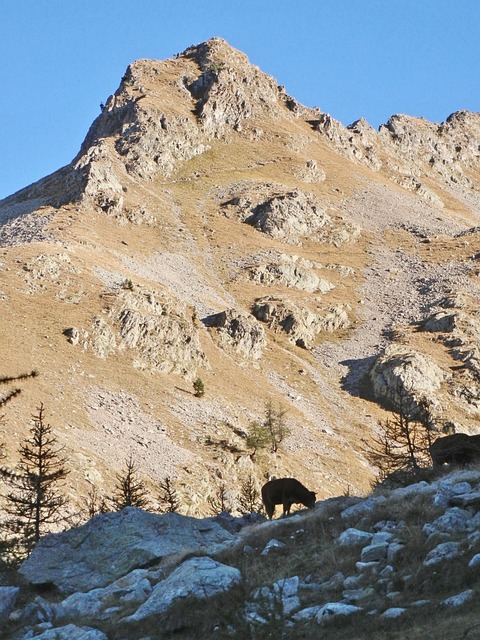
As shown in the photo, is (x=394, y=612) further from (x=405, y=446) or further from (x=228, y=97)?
(x=228, y=97)

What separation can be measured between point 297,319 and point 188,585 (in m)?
96.0

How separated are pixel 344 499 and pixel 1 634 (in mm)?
9792

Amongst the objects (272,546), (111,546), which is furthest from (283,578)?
(111,546)

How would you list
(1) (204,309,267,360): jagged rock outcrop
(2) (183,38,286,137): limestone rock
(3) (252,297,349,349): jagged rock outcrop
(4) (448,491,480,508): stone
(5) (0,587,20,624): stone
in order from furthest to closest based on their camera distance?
(2) (183,38,286,137): limestone rock, (3) (252,297,349,349): jagged rock outcrop, (1) (204,309,267,360): jagged rock outcrop, (5) (0,587,20,624): stone, (4) (448,491,480,508): stone

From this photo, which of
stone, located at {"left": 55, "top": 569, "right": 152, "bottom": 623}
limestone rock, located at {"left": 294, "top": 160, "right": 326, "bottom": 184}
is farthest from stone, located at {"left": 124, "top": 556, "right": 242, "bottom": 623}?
limestone rock, located at {"left": 294, "top": 160, "right": 326, "bottom": 184}

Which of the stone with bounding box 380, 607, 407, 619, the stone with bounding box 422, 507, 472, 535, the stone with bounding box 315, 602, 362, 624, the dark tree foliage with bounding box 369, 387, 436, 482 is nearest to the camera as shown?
the stone with bounding box 380, 607, 407, 619

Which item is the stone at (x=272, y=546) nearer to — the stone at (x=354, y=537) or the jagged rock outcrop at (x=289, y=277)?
the stone at (x=354, y=537)

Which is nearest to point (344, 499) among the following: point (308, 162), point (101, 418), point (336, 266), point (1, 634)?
point (1, 634)

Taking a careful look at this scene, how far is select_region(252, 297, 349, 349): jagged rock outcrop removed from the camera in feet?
358

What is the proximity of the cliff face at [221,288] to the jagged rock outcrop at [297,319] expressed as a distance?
0.26 meters

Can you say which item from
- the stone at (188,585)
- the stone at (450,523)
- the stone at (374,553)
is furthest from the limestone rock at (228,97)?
the stone at (374,553)

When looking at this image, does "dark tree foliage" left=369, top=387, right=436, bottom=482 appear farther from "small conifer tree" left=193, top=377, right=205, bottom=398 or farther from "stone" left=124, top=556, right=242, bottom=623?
"small conifer tree" left=193, top=377, right=205, bottom=398

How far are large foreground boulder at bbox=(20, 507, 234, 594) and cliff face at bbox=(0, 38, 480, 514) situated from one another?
27585 mm

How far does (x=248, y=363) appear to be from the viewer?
304 feet
